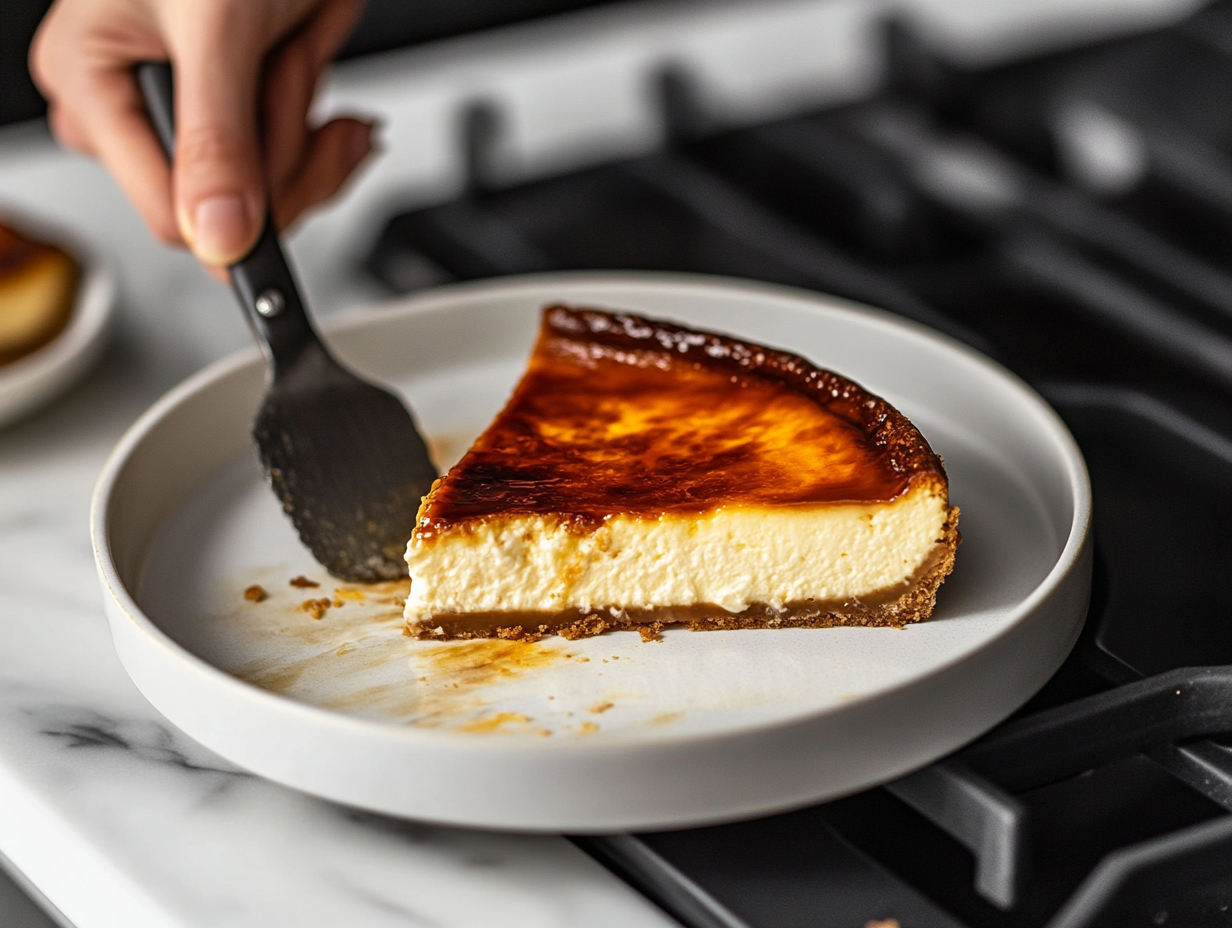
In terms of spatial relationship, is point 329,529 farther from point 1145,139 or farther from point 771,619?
point 1145,139

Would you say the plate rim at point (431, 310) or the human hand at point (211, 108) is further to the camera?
the human hand at point (211, 108)

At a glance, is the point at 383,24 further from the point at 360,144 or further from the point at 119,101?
the point at 119,101

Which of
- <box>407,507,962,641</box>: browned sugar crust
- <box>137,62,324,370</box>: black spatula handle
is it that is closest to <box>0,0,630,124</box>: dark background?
<box>137,62,324,370</box>: black spatula handle

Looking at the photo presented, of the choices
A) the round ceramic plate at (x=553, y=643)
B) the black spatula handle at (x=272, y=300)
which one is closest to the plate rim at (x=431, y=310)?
the round ceramic plate at (x=553, y=643)

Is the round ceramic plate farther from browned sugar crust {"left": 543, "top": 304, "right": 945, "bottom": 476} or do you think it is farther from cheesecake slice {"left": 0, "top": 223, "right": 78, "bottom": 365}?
cheesecake slice {"left": 0, "top": 223, "right": 78, "bottom": 365}

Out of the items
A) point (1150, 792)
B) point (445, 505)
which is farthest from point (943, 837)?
point (445, 505)

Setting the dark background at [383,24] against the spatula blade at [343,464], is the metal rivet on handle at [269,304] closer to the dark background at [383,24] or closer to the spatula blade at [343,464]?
the spatula blade at [343,464]
